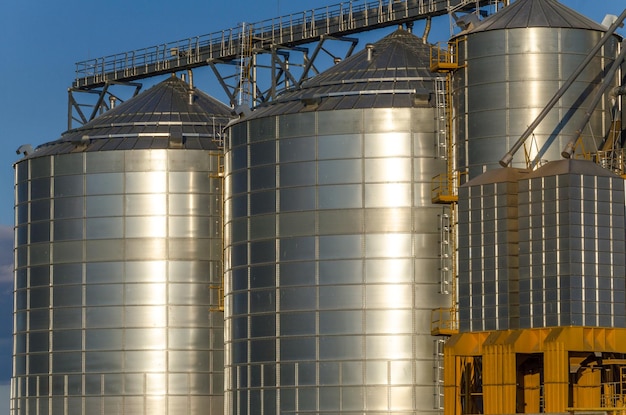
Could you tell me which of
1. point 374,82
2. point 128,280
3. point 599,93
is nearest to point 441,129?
point 374,82

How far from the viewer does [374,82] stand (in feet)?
277

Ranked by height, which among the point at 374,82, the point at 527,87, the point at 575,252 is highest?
the point at 374,82

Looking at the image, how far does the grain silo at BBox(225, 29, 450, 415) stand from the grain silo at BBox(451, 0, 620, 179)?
291 cm

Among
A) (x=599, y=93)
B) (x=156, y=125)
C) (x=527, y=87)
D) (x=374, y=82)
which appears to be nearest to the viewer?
(x=599, y=93)

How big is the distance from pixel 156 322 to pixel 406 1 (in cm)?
2291

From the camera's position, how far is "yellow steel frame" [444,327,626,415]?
70.8 metres

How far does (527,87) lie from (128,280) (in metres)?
26.4

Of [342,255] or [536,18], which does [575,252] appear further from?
[536,18]

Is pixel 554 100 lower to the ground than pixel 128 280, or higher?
higher

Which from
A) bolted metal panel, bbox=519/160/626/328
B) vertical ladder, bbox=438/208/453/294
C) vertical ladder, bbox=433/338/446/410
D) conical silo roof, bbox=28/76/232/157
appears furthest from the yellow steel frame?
conical silo roof, bbox=28/76/232/157

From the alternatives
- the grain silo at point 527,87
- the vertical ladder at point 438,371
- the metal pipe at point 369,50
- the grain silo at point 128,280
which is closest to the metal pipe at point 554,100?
the grain silo at point 527,87

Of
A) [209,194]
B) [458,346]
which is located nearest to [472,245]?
[458,346]

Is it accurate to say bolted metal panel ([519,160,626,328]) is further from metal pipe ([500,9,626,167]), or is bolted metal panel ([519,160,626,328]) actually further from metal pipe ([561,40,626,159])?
metal pipe ([500,9,626,167])

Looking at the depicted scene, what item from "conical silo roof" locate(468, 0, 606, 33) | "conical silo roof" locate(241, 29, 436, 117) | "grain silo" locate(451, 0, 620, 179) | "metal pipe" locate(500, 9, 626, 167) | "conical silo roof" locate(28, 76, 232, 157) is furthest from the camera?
"conical silo roof" locate(28, 76, 232, 157)
